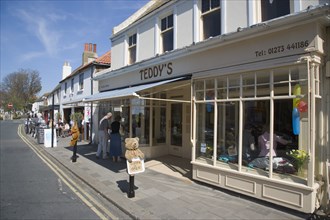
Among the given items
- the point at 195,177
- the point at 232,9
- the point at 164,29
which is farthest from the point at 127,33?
the point at 195,177

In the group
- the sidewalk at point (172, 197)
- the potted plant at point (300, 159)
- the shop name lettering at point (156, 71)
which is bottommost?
the sidewalk at point (172, 197)

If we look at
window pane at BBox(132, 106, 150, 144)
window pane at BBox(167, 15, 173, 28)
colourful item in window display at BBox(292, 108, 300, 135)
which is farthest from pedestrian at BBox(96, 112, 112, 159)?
colourful item in window display at BBox(292, 108, 300, 135)

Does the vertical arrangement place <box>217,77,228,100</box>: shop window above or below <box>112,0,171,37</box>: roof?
below

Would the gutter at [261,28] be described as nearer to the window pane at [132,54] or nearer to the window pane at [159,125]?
the window pane at [159,125]

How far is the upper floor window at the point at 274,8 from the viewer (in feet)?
20.7

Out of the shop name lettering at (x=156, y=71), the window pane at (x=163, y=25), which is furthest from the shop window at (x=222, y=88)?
the window pane at (x=163, y=25)

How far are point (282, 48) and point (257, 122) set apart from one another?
1.81m

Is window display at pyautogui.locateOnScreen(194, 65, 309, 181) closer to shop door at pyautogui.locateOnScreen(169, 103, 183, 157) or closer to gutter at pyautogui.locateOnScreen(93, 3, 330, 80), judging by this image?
gutter at pyautogui.locateOnScreen(93, 3, 330, 80)

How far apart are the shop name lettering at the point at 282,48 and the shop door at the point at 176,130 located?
5.51 metres

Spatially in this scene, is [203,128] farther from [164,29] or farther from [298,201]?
[164,29]

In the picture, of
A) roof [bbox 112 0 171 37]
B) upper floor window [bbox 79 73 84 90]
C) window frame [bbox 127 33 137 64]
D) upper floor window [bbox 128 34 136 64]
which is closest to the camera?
window frame [bbox 127 33 137 64]

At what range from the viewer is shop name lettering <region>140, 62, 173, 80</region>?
912 centimetres

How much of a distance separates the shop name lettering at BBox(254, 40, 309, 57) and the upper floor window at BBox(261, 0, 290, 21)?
4.01 ft

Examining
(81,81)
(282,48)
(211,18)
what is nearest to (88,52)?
(81,81)
